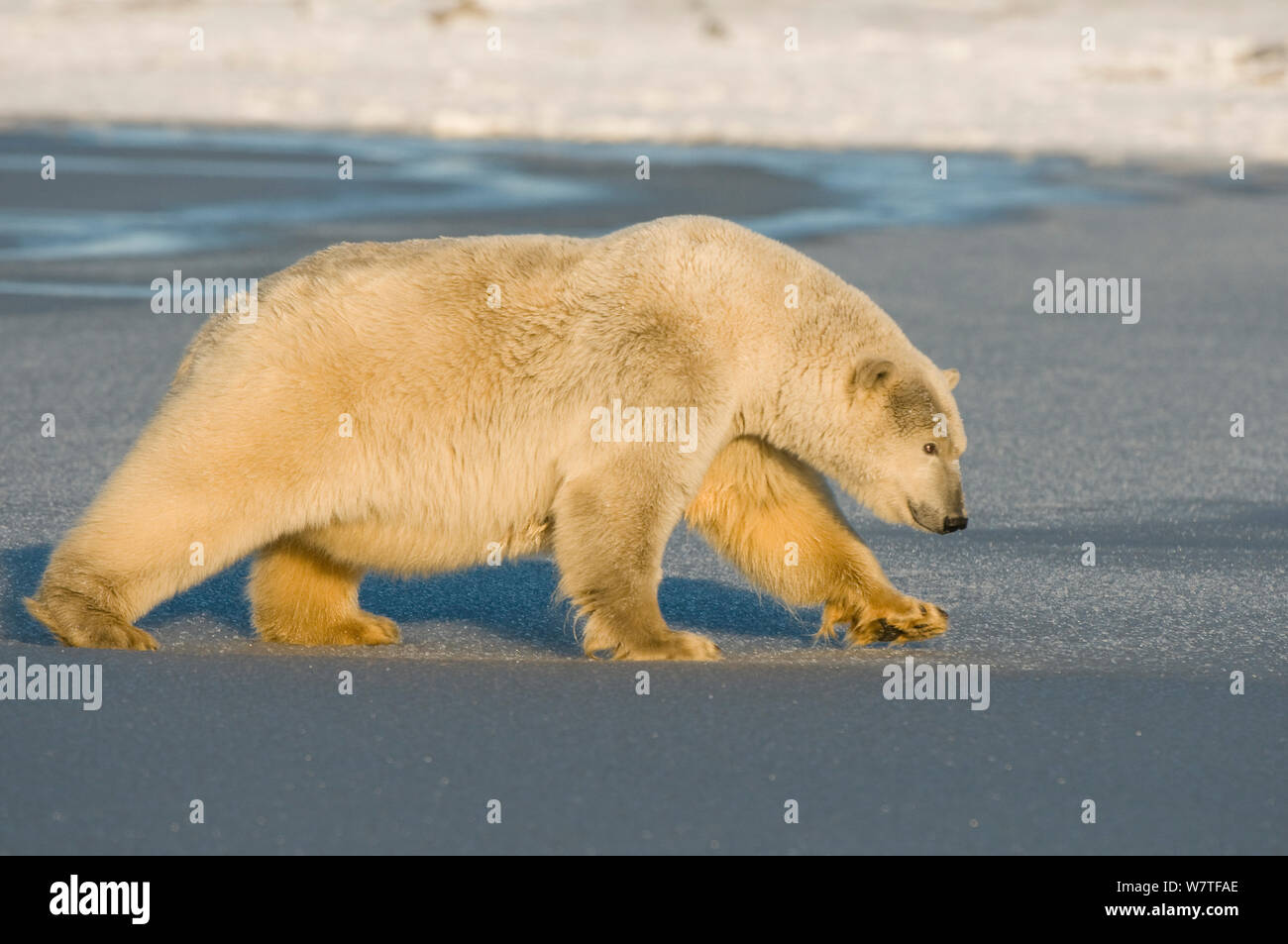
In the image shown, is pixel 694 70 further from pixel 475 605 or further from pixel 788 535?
pixel 788 535

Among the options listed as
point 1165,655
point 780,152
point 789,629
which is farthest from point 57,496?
point 780,152

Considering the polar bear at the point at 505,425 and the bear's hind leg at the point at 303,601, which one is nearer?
the polar bear at the point at 505,425

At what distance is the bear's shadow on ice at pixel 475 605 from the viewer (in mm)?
5332

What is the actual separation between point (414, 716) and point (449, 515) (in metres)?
0.86

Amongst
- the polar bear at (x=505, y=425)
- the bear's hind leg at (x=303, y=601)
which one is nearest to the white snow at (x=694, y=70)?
the polar bear at (x=505, y=425)

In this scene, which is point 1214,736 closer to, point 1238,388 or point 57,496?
point 57,496

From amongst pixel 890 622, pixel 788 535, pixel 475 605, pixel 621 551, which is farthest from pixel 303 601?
pixel 890 622

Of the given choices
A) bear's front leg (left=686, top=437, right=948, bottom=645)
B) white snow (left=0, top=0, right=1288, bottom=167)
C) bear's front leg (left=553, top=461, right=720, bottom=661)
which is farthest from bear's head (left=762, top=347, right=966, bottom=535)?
white snow (left=0, top=0, right=1288, bottom=167)

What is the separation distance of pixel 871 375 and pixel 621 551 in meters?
0.85

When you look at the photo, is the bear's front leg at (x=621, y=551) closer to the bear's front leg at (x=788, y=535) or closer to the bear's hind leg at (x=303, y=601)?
the bear's front leg at (x=788, y=535)

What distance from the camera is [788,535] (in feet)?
17.4

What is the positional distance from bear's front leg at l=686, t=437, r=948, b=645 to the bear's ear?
38cm

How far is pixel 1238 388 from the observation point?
9156mm

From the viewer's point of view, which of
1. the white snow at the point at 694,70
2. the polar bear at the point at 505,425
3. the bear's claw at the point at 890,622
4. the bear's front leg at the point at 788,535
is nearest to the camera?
the polar bear at the point at 505,425
